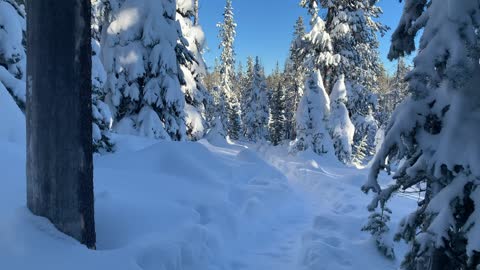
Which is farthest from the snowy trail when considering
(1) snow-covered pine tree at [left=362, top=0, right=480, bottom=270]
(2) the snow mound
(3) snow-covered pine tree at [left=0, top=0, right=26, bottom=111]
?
(3) snow-covered pine tree at [left=0, top=0, right=26, bottom=111]

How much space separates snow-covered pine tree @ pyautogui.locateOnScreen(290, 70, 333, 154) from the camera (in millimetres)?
20453

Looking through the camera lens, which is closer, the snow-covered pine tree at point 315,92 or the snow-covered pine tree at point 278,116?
the snow-covered pine tree at point 315,92

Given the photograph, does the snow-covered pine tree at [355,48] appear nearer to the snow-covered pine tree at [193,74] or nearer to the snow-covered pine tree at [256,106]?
the snow-covered pine tree at [193,74]

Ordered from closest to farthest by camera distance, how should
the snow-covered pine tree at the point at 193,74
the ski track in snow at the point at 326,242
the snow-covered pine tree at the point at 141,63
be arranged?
1. the ski track in snow at the point at 326,242
2. the snow-covered pine tree at the point at 141,63
3. the snow-covered pine tree at the point at 193,74

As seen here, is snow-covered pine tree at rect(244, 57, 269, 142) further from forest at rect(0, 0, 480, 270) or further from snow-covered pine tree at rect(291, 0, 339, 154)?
forest at rect(0, 0, 480, 270)

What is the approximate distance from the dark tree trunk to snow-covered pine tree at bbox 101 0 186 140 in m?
10.3

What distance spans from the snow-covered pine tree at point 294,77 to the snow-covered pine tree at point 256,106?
374 cm

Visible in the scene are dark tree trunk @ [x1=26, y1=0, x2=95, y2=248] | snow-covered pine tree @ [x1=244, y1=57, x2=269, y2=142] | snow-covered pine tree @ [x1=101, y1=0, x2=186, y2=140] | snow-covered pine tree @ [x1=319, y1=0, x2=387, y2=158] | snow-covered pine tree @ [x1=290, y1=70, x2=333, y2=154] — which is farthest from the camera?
snow-covered pine tree @ [x1=244, y1=57, x2=269, y2=142]

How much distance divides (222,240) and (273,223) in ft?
7.27

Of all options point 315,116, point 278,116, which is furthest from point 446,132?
point 278,116

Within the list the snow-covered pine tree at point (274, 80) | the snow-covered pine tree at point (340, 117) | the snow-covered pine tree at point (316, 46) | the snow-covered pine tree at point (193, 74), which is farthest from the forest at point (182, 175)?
the snow-covered pine tree at point (274, 80)

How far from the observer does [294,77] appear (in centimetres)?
4684

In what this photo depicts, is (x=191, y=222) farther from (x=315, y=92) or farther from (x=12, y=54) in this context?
(x=315, y=92)

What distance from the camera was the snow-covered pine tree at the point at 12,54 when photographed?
6.84m
